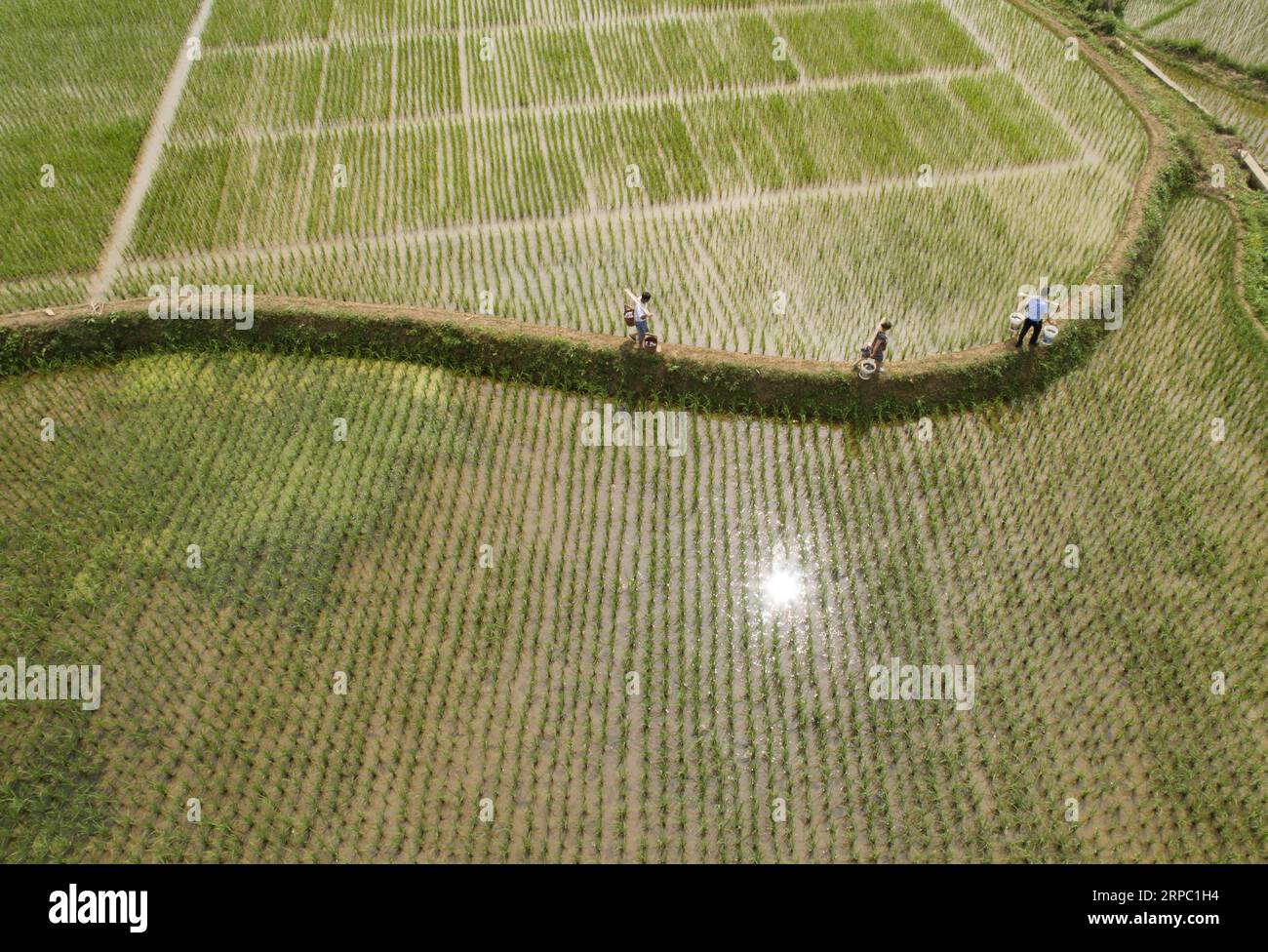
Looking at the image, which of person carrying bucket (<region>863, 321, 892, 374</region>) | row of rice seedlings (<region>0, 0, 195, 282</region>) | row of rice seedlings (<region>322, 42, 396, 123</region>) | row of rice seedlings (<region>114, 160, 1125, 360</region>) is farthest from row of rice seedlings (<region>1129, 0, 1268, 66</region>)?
row of rice seedlings (<region>0, 0, 195, 282</region>)

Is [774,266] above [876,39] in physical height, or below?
below

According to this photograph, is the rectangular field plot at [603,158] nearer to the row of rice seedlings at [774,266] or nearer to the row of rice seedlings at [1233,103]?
the row of rice seedlings at [774,266]

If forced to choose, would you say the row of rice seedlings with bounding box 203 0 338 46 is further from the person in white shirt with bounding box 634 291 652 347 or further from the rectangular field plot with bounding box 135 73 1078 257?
the person in white shirt with bounding box 634 291 652 347

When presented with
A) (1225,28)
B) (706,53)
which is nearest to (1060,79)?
(1225,28)

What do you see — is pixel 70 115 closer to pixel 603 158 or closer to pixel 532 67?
pixel 532 67

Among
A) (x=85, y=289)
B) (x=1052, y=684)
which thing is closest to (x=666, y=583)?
(x=1052, y=684)
